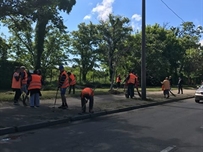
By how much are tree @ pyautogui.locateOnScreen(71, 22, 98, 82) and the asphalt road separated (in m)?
31.1

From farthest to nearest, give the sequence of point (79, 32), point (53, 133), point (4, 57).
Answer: point (79, 32) → point (4, 57) → point (53, 133)

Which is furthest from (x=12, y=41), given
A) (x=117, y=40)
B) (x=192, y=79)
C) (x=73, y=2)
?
(x=192, y=79)

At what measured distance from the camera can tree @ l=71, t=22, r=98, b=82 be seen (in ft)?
139

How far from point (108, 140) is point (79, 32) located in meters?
36.5

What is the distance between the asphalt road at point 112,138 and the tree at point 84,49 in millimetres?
31090

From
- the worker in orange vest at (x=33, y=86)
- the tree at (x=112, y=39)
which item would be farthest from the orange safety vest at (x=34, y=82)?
the tree at (x=112, y=39)

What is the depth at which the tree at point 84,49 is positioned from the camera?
42375 mm

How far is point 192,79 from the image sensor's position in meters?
70.2

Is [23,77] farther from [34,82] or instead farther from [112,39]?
[112,39]

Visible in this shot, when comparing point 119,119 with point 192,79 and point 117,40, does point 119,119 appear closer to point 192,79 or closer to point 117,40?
point 117,40

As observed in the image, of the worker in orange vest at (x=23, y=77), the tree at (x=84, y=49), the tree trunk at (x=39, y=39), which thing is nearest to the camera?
the worker in orange vest at (x=23, y=77)

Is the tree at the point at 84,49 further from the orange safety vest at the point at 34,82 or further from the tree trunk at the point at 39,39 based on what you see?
the orange safety vest at the point at 34,82

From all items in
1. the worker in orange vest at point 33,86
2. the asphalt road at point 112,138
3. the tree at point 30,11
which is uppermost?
the tree at point 30,11

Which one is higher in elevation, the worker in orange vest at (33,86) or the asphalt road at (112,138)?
the worker in orange vest at (33,86)
